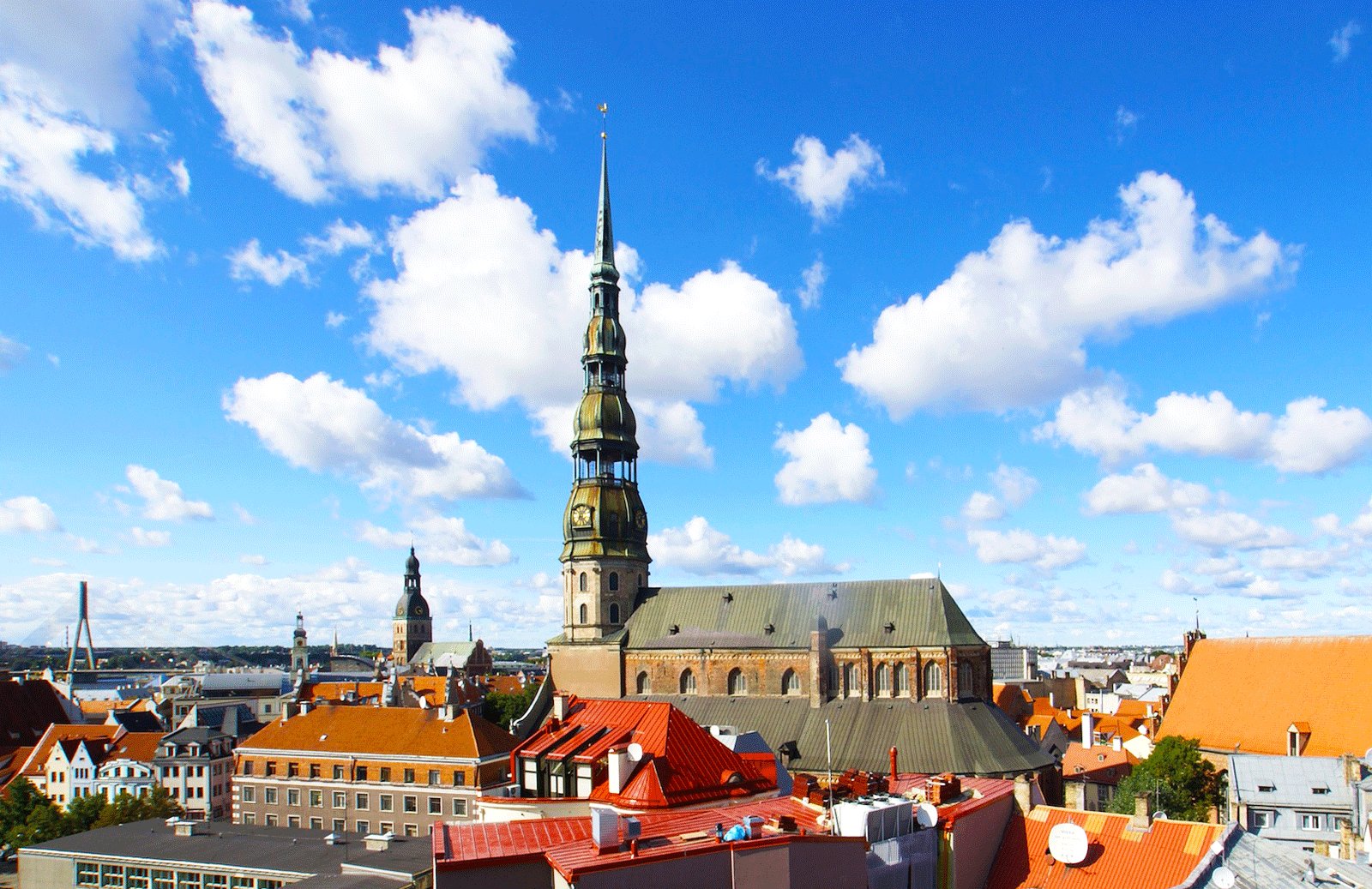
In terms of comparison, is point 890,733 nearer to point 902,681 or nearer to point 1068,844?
point 902,681

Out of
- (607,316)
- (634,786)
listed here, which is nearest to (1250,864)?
(634,786)

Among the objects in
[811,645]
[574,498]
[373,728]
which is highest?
[574,498]

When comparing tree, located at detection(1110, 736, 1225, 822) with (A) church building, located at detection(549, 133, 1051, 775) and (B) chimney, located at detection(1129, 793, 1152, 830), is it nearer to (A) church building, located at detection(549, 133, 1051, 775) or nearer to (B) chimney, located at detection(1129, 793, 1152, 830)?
(A) church building, located at detection(549, 133, 1051, 775)

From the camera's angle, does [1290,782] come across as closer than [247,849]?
No

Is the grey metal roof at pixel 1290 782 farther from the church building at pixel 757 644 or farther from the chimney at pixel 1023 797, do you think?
the chimney at pixel 1023 797

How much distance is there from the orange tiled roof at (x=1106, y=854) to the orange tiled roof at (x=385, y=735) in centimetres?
3878

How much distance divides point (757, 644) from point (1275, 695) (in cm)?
3280

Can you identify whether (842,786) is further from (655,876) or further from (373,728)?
(373,728)

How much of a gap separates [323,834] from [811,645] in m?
30.6

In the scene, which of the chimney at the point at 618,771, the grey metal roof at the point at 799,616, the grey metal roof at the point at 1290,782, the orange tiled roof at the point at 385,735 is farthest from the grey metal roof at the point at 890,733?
the chimney at the point at 618,771

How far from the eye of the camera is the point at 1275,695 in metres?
62.8

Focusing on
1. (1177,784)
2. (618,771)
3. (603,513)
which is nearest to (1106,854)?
(618,771)

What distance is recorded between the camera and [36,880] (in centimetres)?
4859

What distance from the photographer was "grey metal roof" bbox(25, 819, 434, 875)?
4222 cm
